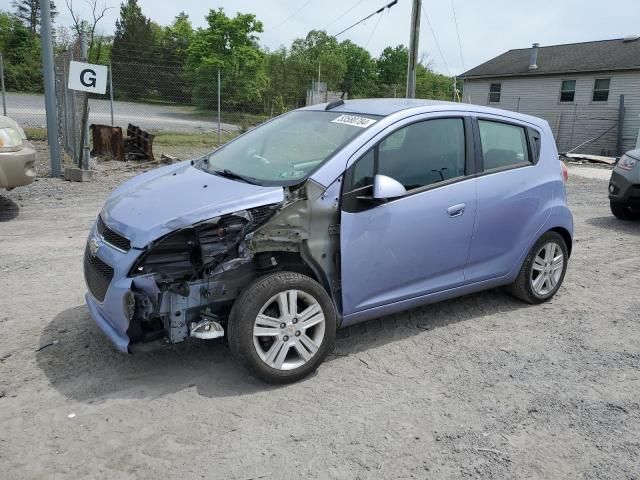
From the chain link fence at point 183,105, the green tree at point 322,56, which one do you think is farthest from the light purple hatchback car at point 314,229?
the green tree at point 322,56

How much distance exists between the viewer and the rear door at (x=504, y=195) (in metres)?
4.20

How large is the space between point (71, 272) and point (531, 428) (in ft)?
13.8

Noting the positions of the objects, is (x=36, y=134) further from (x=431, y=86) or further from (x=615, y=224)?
(x=431, y=86)

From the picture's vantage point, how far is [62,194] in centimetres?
876

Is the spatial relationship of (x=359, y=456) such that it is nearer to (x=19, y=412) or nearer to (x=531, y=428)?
(x=531, y=428)

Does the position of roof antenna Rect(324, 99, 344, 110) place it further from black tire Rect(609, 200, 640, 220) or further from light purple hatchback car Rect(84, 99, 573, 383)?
black tire Rect(609, 200, 640, 220)

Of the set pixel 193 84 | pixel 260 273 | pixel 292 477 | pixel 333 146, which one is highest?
pixel 193 84

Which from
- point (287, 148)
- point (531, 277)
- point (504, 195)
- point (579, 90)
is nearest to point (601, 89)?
point (579, 90)

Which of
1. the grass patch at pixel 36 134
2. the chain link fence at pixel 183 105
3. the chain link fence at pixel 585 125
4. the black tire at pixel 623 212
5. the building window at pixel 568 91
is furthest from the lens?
the building window at pixel 568 91

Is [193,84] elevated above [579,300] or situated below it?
above

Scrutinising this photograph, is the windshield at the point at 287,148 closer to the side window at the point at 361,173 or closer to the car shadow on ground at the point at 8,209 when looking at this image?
the side window at the point at 361,173

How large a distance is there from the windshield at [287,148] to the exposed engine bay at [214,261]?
0.88 ft

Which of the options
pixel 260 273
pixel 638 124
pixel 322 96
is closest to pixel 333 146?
pixel 260 273

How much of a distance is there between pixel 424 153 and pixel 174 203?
1838 millimetres
